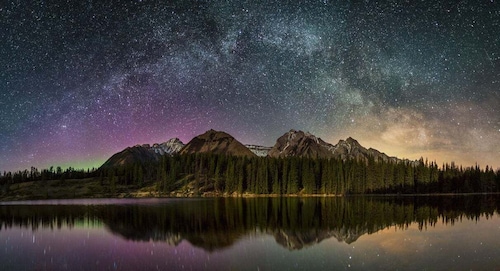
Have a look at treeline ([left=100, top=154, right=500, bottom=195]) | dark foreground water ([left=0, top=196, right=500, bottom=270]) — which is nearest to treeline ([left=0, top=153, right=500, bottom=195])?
treeline ([left=100, top=154, right=500, bottom=195])

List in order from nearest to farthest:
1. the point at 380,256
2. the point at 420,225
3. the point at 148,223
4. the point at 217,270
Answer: the point at 217,270 → the point at 380,256 → the point at 420,225 → the point at 148,223

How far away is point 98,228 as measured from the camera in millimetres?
51812

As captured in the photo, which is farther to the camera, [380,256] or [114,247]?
[114,247]

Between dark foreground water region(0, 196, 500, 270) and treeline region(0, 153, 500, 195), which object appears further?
treeline region(0, 153, 500, 195)

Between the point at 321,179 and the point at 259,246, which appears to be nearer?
the point at 259,246

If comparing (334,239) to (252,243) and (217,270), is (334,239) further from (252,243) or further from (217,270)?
(217,270)

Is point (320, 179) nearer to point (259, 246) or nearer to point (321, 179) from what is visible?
point (321, 179)

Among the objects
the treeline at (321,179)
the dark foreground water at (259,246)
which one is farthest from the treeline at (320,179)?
the dark foreground water at (259,246)

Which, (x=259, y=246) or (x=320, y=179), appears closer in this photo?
Result: (x=259, y=246)

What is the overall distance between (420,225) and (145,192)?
16063 centimetres

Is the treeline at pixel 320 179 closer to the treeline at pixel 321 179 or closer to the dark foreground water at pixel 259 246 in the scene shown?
the treeline at pixel 321 179

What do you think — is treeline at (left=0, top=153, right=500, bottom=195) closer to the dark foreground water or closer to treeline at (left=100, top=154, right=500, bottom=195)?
treeline at (left=100, top=154, right=500, bottom=195)

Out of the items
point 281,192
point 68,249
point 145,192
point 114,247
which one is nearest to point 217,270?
point 114,247

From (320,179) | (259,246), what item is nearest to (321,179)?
(320,179)
